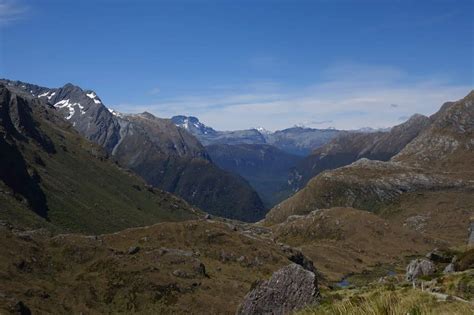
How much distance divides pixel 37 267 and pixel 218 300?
4946 centimetres

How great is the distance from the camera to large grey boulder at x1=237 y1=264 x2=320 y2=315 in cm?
4972

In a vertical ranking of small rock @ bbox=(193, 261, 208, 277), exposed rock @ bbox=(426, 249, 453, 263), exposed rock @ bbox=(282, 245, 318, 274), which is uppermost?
exposed rock @ bbox=(426, 249, 453, 263)

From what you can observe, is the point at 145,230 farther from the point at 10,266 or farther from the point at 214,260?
the point at 10,266

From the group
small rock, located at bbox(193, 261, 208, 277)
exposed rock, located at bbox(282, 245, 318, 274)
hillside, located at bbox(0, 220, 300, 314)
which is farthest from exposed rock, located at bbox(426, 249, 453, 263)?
exposed rock, located at bbox(282, 245, 318, 274)

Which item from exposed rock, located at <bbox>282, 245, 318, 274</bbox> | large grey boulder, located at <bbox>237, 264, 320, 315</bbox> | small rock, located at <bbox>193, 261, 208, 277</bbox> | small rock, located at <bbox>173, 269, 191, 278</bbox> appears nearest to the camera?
large grey boulder, located at <bbox>237, 264, 320, 315</bbox>

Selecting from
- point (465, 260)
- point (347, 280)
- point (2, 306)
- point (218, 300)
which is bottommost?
point (347, 280)

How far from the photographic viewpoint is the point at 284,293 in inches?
2009

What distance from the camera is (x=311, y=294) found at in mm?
49594

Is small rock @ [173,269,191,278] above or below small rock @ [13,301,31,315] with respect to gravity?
below

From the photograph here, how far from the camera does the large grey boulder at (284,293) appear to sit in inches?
1957

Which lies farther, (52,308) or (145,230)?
(145,230)

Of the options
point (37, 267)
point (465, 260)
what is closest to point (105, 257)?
point (37, 267)

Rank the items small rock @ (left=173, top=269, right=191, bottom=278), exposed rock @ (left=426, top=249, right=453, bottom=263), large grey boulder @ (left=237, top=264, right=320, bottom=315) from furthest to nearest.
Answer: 1. small rock @ (left=173, top=269, right=191, bottom=278)
2. exposed rock @ (left=426, top=249, right=453, bottom=263)
3. large grey boulder @ (left=237, top=264, right=320, bottom=315)

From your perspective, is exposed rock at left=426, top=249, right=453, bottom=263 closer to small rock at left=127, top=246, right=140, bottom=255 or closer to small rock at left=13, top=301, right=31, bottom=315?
small rock at left=127, top=246, right=140, bottom=255
